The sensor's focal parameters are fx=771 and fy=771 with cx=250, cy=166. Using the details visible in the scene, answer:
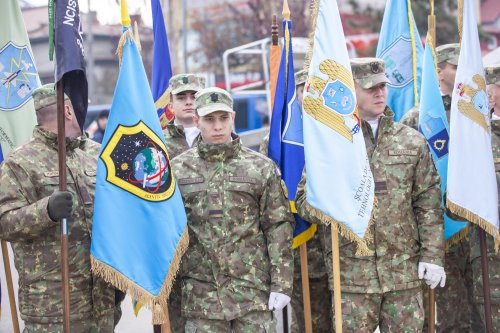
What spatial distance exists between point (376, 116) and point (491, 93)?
3.44ft

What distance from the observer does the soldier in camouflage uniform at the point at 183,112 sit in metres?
6.37

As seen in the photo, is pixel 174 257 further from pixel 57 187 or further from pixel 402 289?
pixel 402 289

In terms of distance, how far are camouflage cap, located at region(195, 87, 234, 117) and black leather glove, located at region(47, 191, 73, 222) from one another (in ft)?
3.46

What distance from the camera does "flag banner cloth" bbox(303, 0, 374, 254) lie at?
4.95 m

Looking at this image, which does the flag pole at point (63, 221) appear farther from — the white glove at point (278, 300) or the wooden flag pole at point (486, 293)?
the wooden flag pole at point (486, 293)

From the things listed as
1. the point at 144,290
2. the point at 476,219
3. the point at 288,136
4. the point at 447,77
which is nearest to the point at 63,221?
the point at 144,290

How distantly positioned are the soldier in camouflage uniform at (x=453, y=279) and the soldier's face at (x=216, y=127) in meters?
2.13

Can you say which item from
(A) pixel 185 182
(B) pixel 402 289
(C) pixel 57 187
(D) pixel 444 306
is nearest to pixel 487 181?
(B) pixel 402 289

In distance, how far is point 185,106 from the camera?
6.45 meters

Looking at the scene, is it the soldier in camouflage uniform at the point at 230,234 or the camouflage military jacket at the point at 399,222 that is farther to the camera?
the camouflage military jacket at the point at 399,222

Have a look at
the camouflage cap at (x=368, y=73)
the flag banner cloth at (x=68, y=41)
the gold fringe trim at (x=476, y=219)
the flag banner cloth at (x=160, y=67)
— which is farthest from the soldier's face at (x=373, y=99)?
the flag banner cloth at (x=160, y=67)

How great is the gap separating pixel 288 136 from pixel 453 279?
1.91 meters

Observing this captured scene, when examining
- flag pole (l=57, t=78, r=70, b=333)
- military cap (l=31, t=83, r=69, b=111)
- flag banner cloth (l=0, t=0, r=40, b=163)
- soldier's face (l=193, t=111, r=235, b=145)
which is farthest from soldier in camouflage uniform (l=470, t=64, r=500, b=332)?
flag banner cloth (l=0, t=0, r=40, b=163)

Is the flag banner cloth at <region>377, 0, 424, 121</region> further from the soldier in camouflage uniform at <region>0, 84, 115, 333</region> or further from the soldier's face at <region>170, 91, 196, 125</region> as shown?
the soldier in camouflage uniform at <region>0, 84, 115, 333</region>
